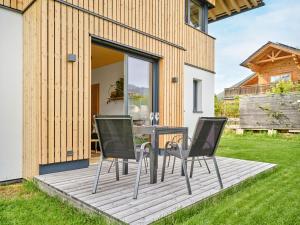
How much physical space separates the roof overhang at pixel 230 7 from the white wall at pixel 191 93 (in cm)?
295

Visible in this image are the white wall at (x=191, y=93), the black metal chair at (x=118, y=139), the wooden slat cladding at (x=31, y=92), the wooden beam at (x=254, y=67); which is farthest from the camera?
the wooden beam at (x=254, y=67)

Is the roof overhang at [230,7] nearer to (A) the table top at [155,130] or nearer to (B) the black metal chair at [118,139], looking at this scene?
(A) the table top at [155,130]

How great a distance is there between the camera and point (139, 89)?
580 cm

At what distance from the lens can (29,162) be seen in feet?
13.3

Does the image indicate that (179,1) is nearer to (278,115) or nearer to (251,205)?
(251,205)

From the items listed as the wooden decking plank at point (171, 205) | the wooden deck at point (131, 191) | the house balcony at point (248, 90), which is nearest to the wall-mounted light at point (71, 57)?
the wooden deck at point (131, 191)

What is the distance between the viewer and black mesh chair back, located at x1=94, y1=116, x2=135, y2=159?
2.89m

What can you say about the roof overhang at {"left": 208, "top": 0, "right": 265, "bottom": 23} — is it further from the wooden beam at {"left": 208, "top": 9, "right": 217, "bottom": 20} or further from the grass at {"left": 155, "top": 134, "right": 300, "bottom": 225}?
the grass at {"left": 155, "top": 134, "right": 300, "bottom": 225}

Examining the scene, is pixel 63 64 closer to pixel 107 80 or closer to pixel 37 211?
pixel 37 211

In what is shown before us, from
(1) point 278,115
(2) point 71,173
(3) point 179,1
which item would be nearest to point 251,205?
(2) point 71,173

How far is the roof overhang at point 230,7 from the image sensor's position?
9469 millimetres

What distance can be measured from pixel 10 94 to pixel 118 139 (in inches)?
91.4

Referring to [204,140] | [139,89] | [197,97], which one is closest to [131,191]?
[204,140]

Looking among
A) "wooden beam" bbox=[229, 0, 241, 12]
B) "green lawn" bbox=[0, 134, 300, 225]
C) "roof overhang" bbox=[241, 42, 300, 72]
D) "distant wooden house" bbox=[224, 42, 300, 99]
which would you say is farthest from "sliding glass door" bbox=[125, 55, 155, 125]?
"roof overhang" bbox=[241, 42, 300, 72]
